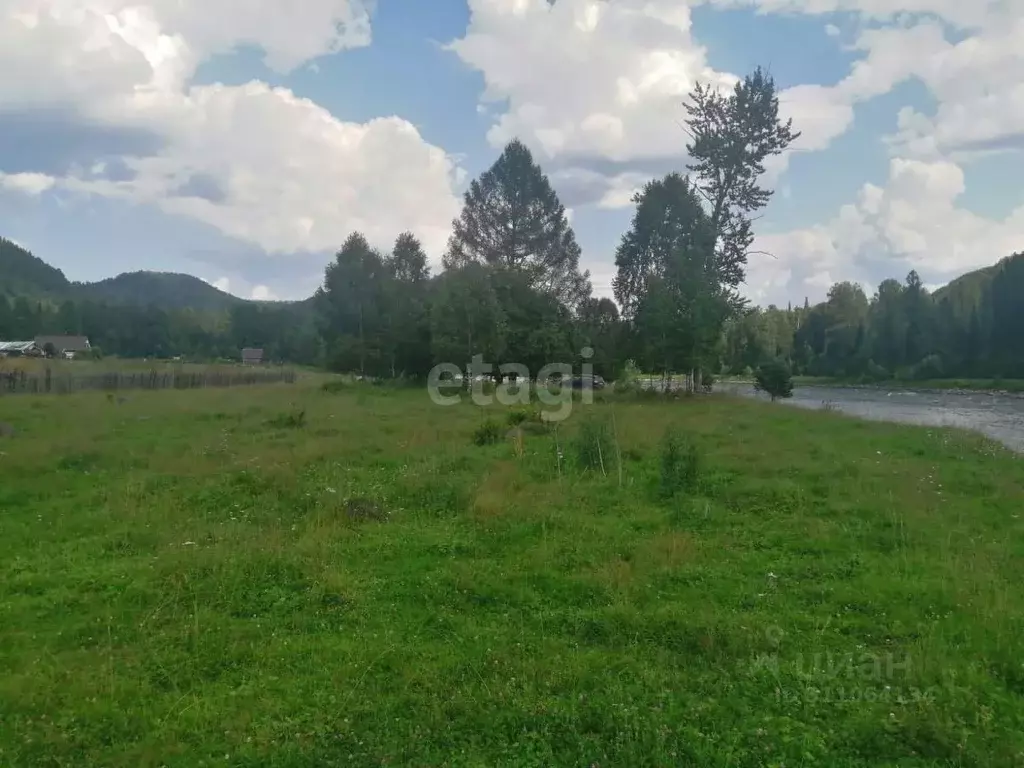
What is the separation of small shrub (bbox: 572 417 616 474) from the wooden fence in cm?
2787

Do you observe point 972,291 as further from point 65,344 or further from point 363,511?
point 65,344

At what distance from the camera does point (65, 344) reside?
78438 millimetres

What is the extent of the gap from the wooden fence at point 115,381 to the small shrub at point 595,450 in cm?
2787

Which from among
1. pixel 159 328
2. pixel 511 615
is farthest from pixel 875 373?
pixel 159 328

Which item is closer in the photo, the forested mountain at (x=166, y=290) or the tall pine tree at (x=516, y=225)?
the tall pine tree at (x=516, y=225)

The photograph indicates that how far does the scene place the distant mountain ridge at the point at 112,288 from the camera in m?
125

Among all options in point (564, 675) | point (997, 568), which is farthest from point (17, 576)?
point (997, 568)

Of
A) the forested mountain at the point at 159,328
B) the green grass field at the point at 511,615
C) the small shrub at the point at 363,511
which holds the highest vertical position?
the forested mountain at the point at 159,328

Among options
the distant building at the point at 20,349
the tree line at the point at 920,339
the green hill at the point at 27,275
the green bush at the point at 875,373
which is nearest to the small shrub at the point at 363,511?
the tree line at the point at 920,339

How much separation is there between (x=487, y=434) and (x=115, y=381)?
27.5 metres

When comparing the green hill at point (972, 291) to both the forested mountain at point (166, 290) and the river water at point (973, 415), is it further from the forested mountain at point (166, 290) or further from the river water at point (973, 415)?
the forested mountain at point (166, 290)

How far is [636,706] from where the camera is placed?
4.80m

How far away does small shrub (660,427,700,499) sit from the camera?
1129cm

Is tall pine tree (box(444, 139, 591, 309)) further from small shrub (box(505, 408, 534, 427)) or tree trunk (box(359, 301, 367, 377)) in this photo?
small shrub (box(505, 408, 534, 427))
